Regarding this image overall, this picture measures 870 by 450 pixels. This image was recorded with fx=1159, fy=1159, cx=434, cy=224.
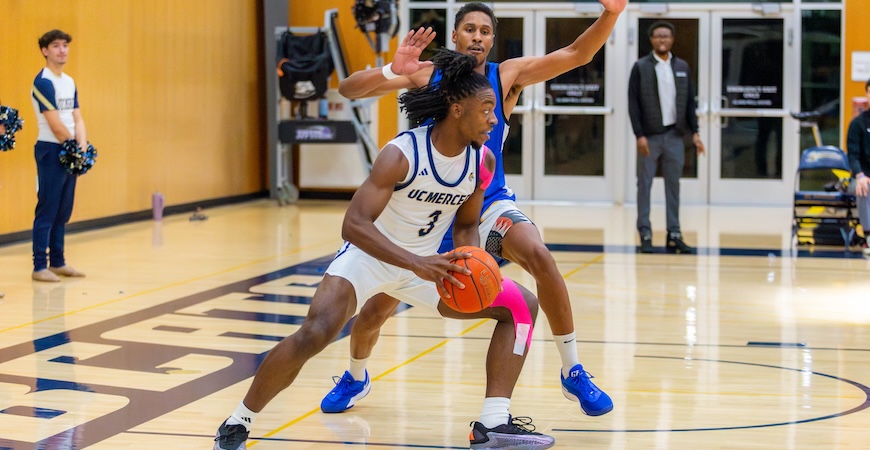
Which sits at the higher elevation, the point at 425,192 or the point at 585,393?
the point at 425,192

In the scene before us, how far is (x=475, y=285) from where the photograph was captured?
3.78m

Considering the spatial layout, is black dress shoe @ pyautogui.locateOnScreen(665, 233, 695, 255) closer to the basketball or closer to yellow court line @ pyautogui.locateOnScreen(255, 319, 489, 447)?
yellow court line @ pyautogui.locateOnScreen(255, 319, 489, 447)

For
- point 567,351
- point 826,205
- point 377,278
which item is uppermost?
point 377,278

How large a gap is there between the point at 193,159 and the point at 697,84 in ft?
21.8

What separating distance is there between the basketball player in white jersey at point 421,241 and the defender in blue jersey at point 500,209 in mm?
313

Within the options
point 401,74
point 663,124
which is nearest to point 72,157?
point 401,74

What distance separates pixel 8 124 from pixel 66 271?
1207mm

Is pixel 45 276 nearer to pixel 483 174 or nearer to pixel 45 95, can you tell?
pixel 45 95

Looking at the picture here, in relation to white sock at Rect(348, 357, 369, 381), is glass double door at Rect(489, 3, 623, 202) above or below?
above

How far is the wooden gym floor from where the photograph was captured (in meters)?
4.35

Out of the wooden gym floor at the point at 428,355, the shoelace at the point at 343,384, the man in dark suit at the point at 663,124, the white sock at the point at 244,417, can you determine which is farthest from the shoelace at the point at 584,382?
the man in dark suit at the point at 663,124

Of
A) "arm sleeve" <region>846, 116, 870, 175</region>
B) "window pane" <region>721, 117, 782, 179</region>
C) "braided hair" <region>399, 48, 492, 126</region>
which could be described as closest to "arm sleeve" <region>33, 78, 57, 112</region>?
"braided hair" <region>399, 48, 492, 126</region>

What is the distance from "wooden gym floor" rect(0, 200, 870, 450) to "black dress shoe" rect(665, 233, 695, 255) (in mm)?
185

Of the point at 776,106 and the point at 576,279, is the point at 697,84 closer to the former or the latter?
the point at 776,106
